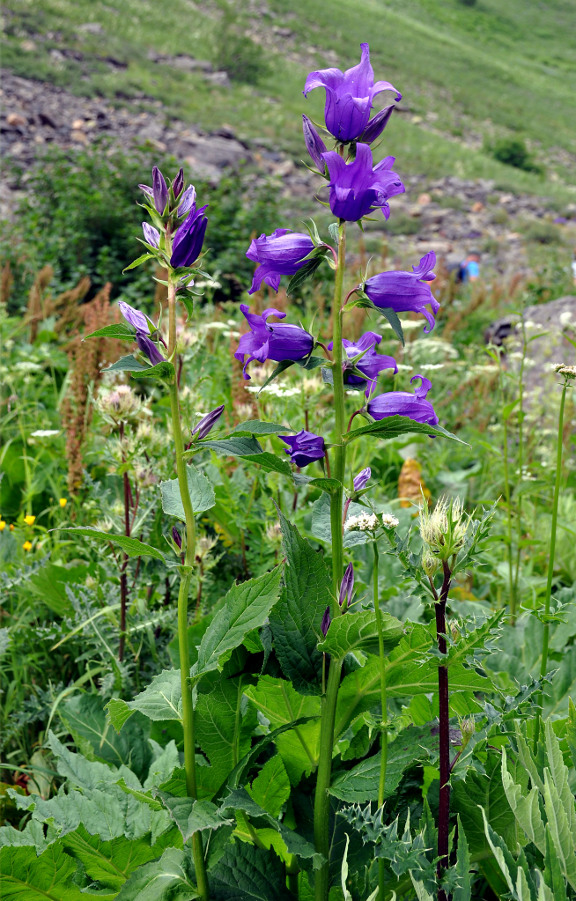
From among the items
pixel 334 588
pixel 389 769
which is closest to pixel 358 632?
pixel 334 588

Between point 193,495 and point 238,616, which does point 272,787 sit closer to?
point 238,616

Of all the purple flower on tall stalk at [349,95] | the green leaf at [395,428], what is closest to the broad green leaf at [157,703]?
the green leaf at [395,428]

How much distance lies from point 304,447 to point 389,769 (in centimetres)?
48

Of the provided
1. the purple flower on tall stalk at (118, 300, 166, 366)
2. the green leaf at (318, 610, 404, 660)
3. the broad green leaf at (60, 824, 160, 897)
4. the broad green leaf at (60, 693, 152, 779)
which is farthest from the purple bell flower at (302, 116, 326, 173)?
the broad green leaf at (60, 693, 152, 779)

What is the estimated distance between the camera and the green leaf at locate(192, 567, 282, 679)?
0.97 meters

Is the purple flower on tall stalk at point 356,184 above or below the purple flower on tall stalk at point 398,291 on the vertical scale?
above

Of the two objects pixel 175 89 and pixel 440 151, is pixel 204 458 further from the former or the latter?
pixel 440 151

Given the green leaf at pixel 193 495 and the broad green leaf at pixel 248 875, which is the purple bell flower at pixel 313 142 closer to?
the green leaf at pixel 193 495

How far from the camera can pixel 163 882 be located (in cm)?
97

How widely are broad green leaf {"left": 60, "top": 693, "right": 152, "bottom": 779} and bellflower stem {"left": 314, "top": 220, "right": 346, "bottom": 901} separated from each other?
2.04ft

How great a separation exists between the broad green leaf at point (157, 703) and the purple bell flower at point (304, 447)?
39 cm

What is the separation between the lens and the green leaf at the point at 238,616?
3.17 feet

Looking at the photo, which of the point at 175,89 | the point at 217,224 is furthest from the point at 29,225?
the point at 175,89

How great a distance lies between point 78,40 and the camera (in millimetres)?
18797
